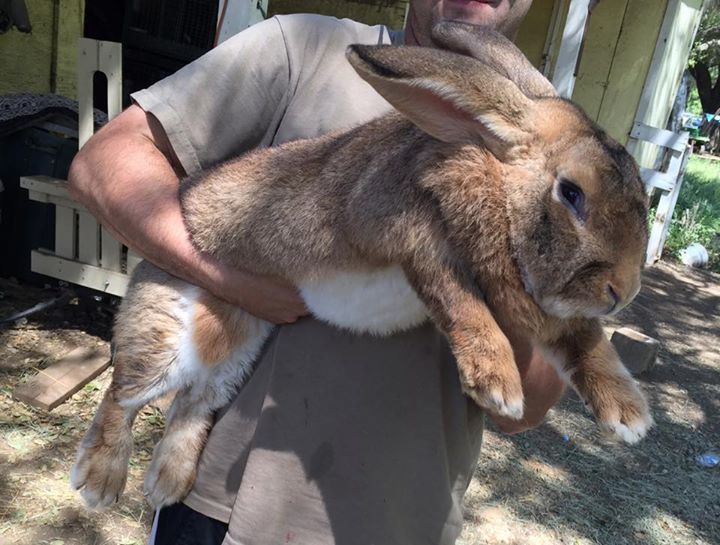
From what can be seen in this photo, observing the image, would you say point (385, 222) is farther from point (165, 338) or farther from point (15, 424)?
point (15, 424)

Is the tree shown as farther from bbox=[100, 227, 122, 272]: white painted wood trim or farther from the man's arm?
the man's arm

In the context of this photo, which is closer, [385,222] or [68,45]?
[385,222]

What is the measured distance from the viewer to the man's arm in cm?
192

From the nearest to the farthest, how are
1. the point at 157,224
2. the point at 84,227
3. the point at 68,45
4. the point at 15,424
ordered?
the point at 157,224 → the point at 15,424 → the point at 84,227 → the point at 68,45

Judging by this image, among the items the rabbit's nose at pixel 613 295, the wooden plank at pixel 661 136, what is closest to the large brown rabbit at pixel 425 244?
the rabbit's nose at pixel 613 295

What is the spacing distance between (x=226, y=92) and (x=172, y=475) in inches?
41.1

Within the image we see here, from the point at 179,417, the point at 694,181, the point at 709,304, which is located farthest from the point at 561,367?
the point at 694,181

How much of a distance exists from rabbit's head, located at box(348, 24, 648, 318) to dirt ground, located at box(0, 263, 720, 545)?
8.77 ft

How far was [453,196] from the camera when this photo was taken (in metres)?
1.56

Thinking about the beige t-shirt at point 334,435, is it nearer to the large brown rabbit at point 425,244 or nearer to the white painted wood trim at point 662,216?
the large brown rabbit at point 425,244

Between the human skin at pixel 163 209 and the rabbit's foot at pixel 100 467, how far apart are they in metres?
0.56

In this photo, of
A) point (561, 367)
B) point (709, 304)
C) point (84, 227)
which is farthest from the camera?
point (709, 304)

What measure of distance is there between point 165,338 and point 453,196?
0.93 m

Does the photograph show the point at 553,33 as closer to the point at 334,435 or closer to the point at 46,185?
the point at 46,185
